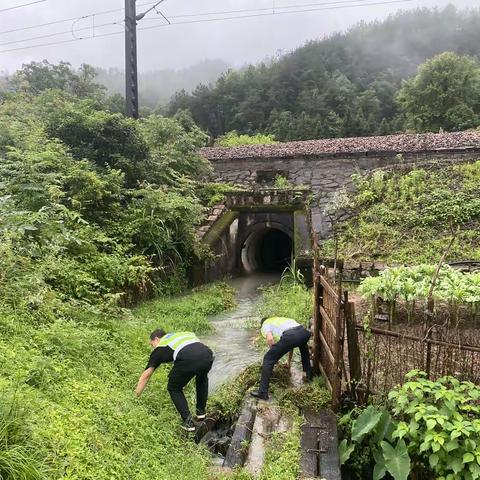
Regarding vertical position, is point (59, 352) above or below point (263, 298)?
above

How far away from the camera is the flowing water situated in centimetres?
725

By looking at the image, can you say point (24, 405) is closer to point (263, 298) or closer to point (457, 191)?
point (263, 298)

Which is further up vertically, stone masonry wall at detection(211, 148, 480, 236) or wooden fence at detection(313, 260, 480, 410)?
stone masonry wall at detection(211, 148, 480, 236)

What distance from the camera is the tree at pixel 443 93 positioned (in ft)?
95.5

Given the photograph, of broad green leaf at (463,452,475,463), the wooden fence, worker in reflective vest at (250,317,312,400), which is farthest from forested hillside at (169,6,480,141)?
broad green leaf at (463,452,475,463)

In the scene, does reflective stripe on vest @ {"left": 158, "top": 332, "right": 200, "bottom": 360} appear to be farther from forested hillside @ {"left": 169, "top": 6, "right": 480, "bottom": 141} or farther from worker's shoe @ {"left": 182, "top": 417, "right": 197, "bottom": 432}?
forested hillside @ {"left": 169, "top": 6, "right": 480, "bottom": 141}

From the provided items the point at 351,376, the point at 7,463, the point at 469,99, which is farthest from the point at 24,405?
the point at 469,99

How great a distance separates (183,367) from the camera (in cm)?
528

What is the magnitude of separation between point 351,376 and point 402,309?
127 inches

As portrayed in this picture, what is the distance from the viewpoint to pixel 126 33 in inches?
592

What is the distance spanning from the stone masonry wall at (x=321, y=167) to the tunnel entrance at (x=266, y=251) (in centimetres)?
193

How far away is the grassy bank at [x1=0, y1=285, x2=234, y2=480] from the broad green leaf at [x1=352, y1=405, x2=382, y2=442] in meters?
1.50

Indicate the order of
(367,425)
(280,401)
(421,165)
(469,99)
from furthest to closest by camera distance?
(469,99), (421,165), (280,401), (367,425)

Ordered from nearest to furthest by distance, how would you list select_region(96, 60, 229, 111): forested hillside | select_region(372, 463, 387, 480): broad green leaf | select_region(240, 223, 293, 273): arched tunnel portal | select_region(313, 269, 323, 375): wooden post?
select_region(372, 463, 387, 480): broad green leaf < select_region(313, 269, 323, 375): wooden post < select_region(240, 223, 293, 273): arched tunnel portal < select_region(96, 60, 229, 111): forested hillside
